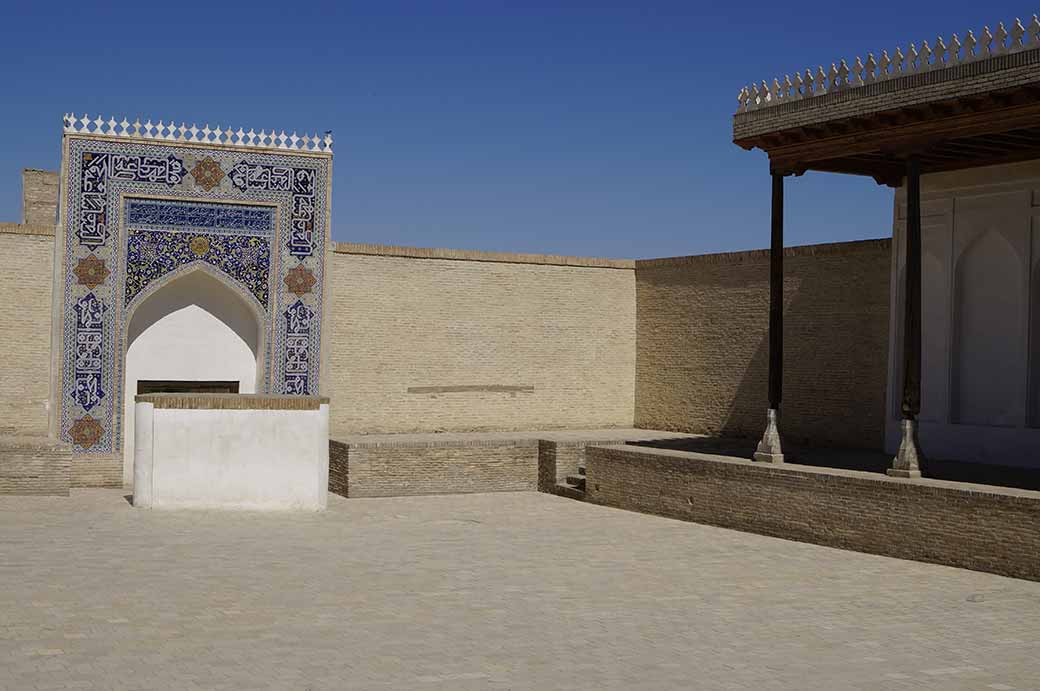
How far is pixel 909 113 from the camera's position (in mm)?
11172

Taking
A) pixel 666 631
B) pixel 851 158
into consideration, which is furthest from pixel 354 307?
pixel 666 631

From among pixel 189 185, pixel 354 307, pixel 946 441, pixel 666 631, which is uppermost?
pixel 189 185

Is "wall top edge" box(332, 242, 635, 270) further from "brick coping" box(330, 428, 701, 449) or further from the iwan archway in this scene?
"brick coping" box(330, 428, 701, 449)

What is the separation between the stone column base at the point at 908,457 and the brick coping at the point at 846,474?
0.12 m

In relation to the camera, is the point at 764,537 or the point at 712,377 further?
the point at 712,377

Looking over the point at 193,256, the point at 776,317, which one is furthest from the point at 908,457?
the point at 193,256

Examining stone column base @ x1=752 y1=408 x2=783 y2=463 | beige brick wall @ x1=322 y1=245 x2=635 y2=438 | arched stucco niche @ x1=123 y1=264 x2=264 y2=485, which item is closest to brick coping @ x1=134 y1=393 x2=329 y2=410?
arched stucco niche @ x1=123 y1=264 x2=264 y2=485

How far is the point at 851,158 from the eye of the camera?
12.9m

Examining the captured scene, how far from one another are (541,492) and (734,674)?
355 inches

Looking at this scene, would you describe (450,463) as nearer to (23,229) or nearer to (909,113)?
(23,229)

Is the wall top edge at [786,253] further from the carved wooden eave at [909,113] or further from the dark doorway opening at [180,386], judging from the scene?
the dark doorway opening at [180,386]

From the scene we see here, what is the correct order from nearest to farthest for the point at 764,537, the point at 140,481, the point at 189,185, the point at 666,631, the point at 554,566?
the point at 666,631, the point at 554,566, the point at 764,537, the point at 140,481, the point at 189,185

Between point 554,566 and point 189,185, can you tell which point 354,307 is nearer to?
point 189,185

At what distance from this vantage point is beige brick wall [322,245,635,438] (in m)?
16.6
